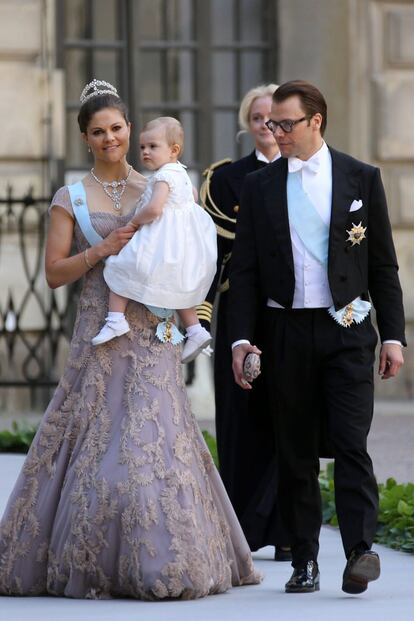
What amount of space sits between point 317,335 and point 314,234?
0.33 meters

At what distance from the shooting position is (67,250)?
6.77 meters

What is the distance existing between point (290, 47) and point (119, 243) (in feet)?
26.8

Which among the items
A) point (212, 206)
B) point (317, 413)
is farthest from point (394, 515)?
point (317, 413)

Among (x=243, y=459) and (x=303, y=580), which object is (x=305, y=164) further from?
(x=243, y=459)

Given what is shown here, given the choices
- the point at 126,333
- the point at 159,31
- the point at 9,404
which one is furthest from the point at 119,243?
the point at 159,31

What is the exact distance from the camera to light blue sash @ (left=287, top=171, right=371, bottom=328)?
6465 mm

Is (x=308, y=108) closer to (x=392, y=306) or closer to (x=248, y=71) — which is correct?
(x=392, y=306)

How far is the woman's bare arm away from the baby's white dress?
0.04 m

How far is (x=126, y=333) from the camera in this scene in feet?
21.8

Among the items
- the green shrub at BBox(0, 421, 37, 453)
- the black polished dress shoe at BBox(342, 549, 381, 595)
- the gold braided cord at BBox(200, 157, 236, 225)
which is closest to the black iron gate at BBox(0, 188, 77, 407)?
the green shrub at BBox(0, 421, 37, 453)

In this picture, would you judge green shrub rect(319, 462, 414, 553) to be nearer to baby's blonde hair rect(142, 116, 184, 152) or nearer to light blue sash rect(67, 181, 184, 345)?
light blue sash rect(67, 181, 184, 345)

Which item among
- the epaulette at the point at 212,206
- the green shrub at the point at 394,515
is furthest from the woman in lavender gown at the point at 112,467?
the green shrub at the point at 394,515

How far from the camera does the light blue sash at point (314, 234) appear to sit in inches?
255

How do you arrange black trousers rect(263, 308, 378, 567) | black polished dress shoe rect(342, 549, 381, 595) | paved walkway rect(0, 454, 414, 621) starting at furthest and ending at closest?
1. black trousers rect(263, 308, 378, 567)
2. black polished dress shoe rect(342, 549, 381, 595)
3. paved walkway rect(0, 454, 414, 621)
